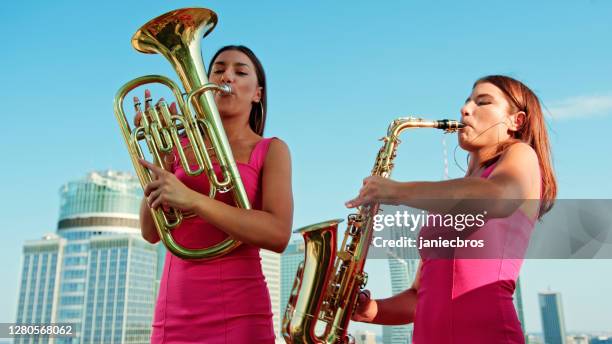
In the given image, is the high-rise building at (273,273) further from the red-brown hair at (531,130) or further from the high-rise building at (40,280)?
the red-brown hair at (531,130)

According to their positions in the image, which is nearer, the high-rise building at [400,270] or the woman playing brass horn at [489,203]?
the woman playing brass horn at [489,203]

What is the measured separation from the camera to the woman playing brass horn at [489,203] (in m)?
1.70

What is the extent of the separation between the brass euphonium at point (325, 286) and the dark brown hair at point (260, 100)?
20.6 inches

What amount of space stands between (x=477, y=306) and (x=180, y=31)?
159cm

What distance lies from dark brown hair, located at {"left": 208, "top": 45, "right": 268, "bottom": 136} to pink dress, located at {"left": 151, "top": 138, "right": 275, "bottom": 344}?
611mm

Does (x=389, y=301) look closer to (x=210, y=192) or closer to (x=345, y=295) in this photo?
(x=345, y=295)

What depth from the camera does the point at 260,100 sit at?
7.98 feet

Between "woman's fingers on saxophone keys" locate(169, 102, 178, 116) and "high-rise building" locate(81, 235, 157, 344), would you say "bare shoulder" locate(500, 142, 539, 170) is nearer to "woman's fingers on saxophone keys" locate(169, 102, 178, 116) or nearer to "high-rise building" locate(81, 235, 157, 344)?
"woman's fingers on saxophone keys" locate(169, 102, 178, 116)

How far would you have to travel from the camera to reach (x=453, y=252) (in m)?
1.82

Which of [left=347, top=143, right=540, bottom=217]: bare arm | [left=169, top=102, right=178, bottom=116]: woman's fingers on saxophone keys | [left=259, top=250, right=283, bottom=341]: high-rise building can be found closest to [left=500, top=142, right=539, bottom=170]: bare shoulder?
[left=347, top=143, right=540, bottom=217]: bare arm

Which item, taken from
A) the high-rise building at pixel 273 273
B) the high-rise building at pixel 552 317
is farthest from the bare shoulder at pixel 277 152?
the high-rise building at pixel 273 273

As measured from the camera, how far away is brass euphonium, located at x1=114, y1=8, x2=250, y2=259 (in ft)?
6.39

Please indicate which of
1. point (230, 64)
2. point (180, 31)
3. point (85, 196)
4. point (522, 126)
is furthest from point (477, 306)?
point (85, 196)

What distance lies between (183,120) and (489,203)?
1118mm
